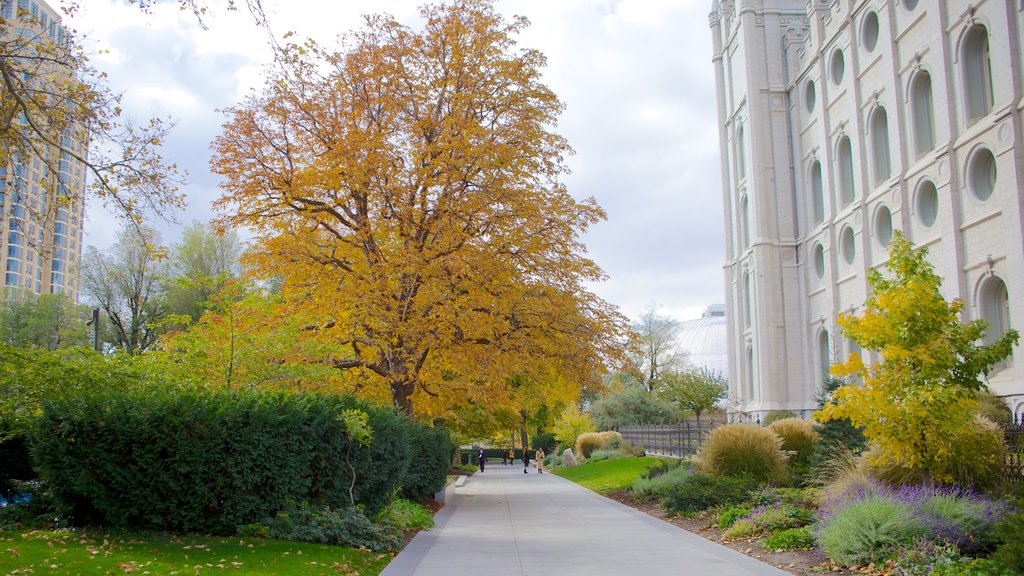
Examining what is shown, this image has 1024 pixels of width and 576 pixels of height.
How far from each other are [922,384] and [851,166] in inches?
1243

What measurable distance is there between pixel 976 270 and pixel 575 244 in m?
15.3

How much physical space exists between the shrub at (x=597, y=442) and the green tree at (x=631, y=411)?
9.92 meters

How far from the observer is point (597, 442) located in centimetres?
4594

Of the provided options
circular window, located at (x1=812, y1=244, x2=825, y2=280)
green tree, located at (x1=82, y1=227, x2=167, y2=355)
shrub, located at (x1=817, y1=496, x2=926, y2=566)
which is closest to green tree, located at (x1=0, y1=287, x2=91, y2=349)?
green tree, located at (x1=82, y1=227, x2=167, y2=355)

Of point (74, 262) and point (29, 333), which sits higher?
point (74, 262)

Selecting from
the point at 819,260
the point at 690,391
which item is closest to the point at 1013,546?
the point at 819,260

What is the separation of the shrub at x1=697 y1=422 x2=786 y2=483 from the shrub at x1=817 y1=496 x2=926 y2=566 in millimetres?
7717

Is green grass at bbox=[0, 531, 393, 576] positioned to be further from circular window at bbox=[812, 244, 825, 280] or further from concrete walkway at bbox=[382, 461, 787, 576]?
circular window at bbox=[812, 244, 825, 280]

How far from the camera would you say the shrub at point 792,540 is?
1180cm

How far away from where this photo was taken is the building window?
2636cm

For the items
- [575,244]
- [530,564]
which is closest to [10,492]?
[530,564]

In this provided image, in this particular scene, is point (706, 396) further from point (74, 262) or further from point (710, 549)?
point (710, 549)

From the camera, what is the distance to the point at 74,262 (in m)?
41.5

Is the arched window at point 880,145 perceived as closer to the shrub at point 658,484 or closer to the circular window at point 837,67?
the circular window at point 837,67
